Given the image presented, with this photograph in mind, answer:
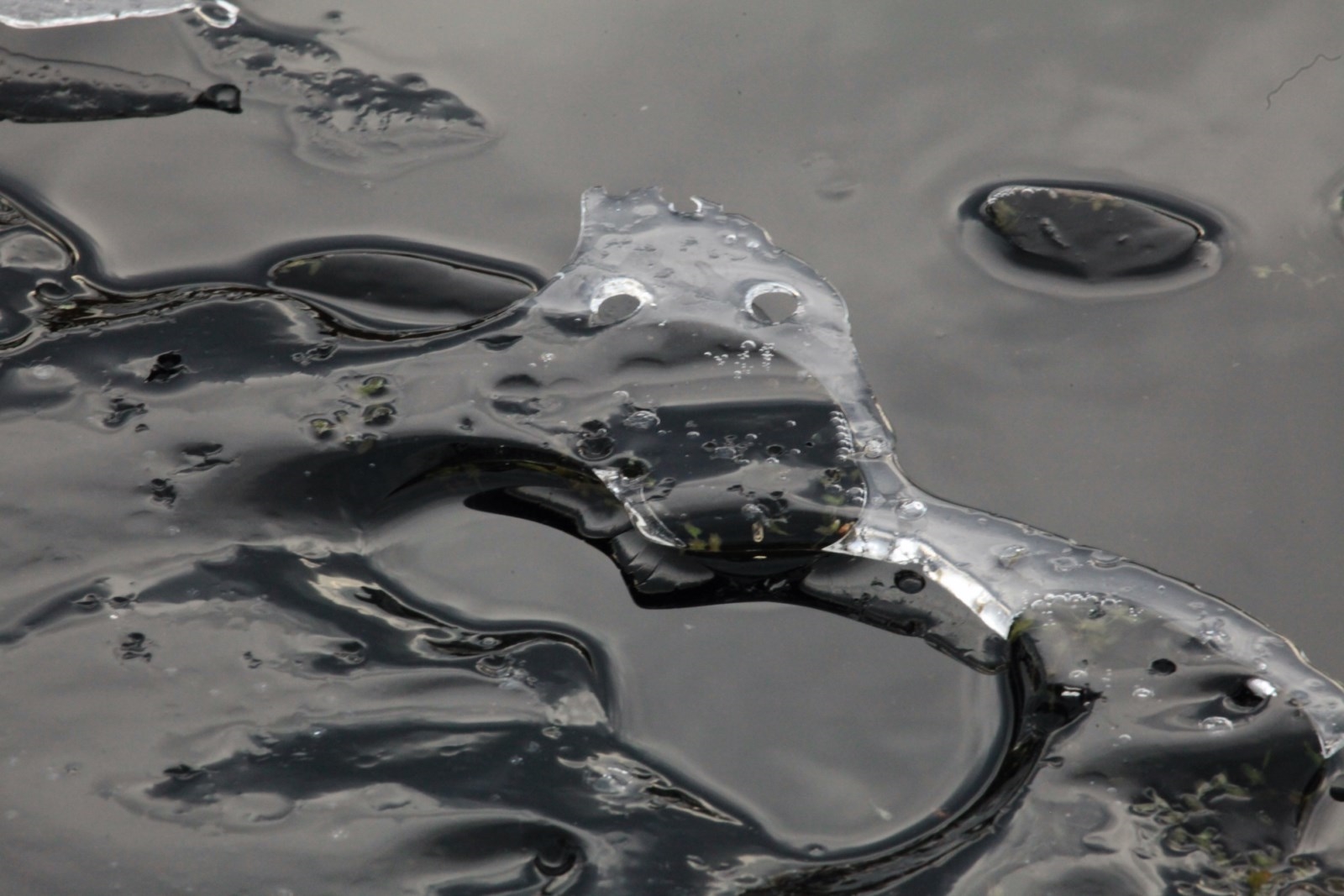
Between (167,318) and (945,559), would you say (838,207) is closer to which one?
(945,559)

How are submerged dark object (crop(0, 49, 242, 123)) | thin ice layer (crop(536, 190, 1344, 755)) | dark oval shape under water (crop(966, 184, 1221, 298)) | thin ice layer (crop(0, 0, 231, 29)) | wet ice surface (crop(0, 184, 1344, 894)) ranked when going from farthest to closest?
thin ice layer (crop(0, 0, 231, 29)), submerged dark object (crop(0, 49, 242, 123)), dark oval shape under water (crop(966, 184, 1221, 298)), thin ice layer (crop(536, 190, 1344, 755)), wet ice surface (crop(0, 184, 1344, 894))

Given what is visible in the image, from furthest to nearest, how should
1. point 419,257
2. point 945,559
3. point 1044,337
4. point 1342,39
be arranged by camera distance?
point 1342,39 → point 419,257 → point 1044,337 → point 945,559

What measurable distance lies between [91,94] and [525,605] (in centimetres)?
178

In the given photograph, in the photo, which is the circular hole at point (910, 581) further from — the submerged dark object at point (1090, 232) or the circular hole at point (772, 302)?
the submerged dark object at point (1090, 232)

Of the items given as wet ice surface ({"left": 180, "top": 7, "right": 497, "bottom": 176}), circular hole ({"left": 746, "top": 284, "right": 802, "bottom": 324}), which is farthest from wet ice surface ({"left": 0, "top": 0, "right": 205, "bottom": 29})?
circular hole ({"left": 746, "top": 284, "right": 802, "bottom": 324})

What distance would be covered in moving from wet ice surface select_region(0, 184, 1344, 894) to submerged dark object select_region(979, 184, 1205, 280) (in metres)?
0.45

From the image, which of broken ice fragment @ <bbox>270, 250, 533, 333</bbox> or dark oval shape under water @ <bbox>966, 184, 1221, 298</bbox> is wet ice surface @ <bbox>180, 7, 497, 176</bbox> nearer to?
broken ice fragment @ <bbox>270, 250, 533, 333</bbox>

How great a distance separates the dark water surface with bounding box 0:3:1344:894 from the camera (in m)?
2.01

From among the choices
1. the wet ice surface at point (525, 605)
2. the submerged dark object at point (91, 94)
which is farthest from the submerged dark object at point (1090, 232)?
the submerged dark object at point (91, 94)

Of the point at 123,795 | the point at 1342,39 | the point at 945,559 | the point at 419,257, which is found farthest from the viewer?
the point at 1342,39

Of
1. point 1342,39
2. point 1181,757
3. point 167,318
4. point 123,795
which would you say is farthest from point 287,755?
point 1342,39

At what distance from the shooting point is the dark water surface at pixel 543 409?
201 centimetres

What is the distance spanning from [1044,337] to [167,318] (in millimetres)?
1828

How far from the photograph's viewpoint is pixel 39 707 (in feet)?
6.88
